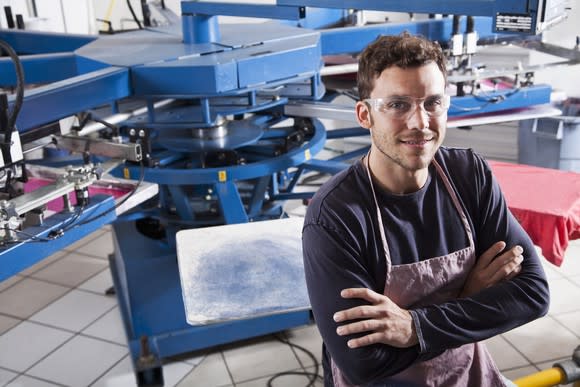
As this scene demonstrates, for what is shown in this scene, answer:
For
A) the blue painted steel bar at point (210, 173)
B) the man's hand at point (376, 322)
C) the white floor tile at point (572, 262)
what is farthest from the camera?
the white floor tile at point (572, 262)

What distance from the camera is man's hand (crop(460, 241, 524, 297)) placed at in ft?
5.23

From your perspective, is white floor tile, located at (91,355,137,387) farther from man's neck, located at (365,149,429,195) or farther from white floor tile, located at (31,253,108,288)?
man's neck, located at (365,149,429,195)

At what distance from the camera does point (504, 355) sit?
9.69 ft

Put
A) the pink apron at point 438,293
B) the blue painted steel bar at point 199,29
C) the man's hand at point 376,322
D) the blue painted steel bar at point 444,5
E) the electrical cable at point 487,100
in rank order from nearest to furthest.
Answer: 1. the man's hand at point 376,322
2. the pink apron at point 438,293
3. the blue painted steel bar at point 444,5
4. the blue painted steel bar at point 199,29
5. the electrical cable at point 487,100

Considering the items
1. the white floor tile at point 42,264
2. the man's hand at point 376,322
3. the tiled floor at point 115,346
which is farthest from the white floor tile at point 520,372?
the white floor tile at point 42,264

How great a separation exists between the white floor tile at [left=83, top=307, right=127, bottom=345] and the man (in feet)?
6.21

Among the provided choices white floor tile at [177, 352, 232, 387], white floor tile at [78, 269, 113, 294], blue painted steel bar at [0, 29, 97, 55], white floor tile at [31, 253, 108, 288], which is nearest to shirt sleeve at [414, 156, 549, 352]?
white floor tile at [177, 352, 232, 387]

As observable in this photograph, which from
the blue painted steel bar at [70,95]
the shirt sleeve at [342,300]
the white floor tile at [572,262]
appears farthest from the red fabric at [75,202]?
the white floor tile at [572,262]

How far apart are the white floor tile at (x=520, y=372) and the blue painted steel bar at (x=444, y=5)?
1661 millimetres

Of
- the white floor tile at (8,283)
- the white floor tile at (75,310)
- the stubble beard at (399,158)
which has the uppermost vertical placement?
the stubble beard at (399,158)

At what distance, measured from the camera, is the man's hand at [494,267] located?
1594 mm

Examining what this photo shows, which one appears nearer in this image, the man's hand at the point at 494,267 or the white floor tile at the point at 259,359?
the man's hand at the point at 494,267

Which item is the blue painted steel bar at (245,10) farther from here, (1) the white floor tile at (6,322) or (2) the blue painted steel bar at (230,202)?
(1) the white floor tile at (6,322)

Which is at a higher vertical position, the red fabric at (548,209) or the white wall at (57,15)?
the white wall at (57,15)
